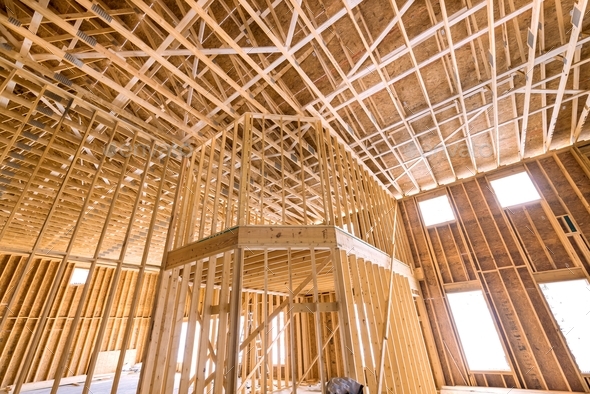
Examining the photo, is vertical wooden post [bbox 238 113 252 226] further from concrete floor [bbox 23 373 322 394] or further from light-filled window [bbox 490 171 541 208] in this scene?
light-filled window [bbox 490 171 541 208]

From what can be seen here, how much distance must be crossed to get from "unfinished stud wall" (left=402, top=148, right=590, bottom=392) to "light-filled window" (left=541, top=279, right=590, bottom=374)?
17 cm

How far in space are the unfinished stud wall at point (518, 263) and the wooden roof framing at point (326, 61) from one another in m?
1.51

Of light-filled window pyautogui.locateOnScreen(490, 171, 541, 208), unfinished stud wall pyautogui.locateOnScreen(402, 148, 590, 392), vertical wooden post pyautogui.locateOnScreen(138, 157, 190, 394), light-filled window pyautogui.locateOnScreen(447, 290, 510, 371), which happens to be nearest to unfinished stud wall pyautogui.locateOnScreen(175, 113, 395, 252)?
vertical wooden post pyautogui.locateOnScreen(138, 157, 190, 394)

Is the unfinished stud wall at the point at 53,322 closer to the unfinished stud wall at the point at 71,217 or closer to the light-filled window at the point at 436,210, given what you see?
the unfinished stud wall at the point at 71,217

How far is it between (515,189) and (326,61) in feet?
25.3

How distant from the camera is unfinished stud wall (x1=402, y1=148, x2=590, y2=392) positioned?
7.02 meters

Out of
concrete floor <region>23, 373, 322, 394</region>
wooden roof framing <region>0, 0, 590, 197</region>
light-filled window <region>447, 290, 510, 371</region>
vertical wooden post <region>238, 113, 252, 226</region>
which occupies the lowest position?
concrete floor <region>23, 373, 322, 394</region>

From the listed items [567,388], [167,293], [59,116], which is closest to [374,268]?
[167,293]

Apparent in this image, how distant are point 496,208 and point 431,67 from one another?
551 centimetres

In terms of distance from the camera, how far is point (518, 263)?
7.97 metres

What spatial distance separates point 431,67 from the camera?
6418 mm

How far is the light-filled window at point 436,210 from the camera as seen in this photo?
9.73 metres

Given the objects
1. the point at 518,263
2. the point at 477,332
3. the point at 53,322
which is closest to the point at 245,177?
the point at 477,332

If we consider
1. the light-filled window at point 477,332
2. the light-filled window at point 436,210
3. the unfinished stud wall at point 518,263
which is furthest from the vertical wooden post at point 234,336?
the light-filled window at point 436,210
